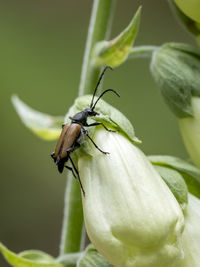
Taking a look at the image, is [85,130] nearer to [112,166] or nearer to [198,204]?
[112,166]

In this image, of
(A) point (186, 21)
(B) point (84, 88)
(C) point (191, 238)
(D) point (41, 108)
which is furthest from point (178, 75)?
(D) point (41, 108)

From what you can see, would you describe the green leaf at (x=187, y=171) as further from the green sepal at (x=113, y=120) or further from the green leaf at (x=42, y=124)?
the green leaf at (x=42, y=124)

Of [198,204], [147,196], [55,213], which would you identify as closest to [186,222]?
[198,204]

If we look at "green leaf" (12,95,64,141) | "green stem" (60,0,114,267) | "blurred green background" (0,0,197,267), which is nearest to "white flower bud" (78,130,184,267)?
"green stem" (60,0,114,267)

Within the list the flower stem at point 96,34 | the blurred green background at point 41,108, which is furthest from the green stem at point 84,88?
the blurred green background at point 41,108

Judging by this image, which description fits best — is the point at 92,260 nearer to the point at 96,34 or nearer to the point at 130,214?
the point at 130,214

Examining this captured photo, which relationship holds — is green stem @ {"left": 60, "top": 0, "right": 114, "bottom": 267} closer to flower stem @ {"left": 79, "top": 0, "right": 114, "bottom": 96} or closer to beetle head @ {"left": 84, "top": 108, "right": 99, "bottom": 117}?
flower stem @ {"left": 79, "top": 0, "right": 114, "bottom": 96}

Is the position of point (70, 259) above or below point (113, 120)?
below
